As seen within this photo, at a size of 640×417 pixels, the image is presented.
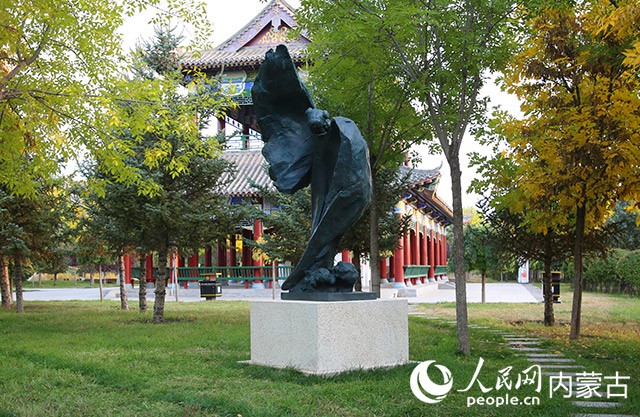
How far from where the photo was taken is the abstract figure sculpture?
7.52 meters

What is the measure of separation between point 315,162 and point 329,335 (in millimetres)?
2363

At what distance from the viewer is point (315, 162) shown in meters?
8.19

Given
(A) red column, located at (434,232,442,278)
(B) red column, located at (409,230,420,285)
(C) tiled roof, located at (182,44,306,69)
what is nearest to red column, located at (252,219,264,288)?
(C) tiled roof, located at (182,44,306,69)

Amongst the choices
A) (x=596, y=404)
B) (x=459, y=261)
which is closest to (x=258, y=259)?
(x=459, y=261)

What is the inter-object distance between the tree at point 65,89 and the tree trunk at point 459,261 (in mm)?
5300

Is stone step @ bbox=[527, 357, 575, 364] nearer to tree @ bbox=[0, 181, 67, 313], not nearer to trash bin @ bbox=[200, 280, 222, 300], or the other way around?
tree @ bbox=[0, 181, 67, 313]

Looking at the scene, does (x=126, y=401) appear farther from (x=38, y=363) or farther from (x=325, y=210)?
(x=325, y=210)

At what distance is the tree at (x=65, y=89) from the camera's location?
10.5m

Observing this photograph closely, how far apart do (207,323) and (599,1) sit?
31.6 feet

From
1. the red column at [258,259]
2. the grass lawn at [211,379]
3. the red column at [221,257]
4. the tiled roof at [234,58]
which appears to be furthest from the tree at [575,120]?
the red column at [221,257]

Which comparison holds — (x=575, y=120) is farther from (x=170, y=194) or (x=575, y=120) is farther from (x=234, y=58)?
(x=234, y=58)

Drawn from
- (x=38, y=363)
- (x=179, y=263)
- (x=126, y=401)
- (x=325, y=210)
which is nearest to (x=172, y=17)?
(x=325, y=210)

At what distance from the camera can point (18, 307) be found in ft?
59.8

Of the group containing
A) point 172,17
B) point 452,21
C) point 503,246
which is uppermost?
point 172,17
